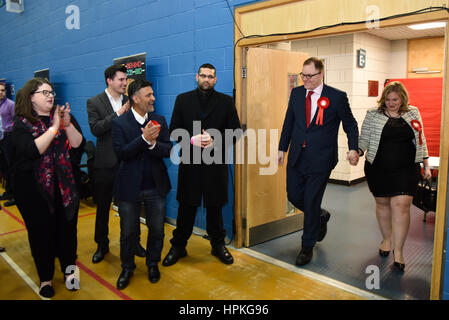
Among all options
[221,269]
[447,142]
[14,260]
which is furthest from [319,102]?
[14,260]

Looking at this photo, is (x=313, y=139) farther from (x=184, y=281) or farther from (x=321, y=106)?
(x=184, y=281)

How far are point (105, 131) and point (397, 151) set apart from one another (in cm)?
229

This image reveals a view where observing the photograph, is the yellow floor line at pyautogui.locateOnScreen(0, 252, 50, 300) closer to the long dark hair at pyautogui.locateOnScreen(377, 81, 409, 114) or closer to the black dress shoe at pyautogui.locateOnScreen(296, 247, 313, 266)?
the black dress shoe at pyautogui.locateOnScreen(296, 247, 313, 266)

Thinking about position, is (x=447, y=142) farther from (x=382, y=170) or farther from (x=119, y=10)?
(x=119, y=10)

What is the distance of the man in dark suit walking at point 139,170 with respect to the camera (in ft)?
8.07

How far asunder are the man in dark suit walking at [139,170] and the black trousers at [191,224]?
0.39 m

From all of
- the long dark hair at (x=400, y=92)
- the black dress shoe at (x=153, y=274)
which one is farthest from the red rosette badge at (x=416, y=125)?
the black dress shoe at (x=153, y=274)

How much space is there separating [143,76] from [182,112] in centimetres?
134

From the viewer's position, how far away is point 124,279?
8.64ft

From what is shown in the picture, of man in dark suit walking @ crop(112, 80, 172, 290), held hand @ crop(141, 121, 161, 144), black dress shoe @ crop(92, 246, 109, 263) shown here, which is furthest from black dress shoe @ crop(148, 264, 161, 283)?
held hand @ crop(141, 121, 161, 144)

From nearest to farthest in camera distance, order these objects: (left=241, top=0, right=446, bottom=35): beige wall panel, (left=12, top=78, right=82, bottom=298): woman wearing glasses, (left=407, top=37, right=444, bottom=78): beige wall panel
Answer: (left=241, top=0, right=446, bottom=35): beige wall panel
(left=12, top=78, right=82, bottom=298): woman wearing glasses
(left=407, top=37, right=444, bottom=78): beige wall panel

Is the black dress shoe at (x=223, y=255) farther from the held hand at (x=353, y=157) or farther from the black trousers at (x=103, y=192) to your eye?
the held hand at (x=353, y=157)

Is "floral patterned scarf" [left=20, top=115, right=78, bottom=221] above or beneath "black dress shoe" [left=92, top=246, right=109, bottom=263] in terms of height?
above

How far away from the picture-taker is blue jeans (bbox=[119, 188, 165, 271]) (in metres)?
2.58
